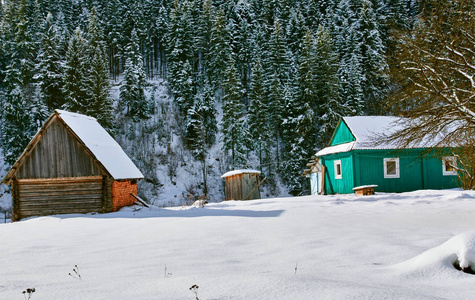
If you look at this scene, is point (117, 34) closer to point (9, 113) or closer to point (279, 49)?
point (9, 113)

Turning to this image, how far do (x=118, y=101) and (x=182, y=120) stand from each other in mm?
10671

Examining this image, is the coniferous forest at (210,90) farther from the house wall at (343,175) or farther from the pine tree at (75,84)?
the house wall at (343,175)

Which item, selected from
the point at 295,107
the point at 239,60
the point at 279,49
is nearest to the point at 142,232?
the point at 295,107

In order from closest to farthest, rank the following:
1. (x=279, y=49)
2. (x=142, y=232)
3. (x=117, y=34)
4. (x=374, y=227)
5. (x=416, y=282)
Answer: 1. (x=416, y=282)
2. (x=374, y=227)
3. (x=142, y=232)
4. (x=279, y=49)
5. (x=117, y=34)

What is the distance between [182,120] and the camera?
50125 millimetres

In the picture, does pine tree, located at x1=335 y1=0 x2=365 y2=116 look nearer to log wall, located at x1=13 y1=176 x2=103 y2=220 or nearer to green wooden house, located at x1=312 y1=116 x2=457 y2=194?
green wooden house, located at x1=312 y1=116 x2=457 y2=194

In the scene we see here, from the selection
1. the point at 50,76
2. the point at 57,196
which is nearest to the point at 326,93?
the point at 57,196

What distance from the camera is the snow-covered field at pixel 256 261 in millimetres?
3590

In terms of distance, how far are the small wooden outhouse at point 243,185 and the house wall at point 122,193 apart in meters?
7.59

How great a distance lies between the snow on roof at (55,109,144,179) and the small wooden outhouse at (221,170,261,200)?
762 centimetres

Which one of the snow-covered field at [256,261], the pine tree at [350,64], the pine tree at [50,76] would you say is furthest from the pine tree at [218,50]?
the snow-covered field at [256,261]

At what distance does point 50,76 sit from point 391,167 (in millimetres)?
38520

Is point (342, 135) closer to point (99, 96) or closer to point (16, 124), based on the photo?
point (99, 96)

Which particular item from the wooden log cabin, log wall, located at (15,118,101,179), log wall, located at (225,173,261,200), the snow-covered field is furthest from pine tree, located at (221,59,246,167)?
the snow-covered field
